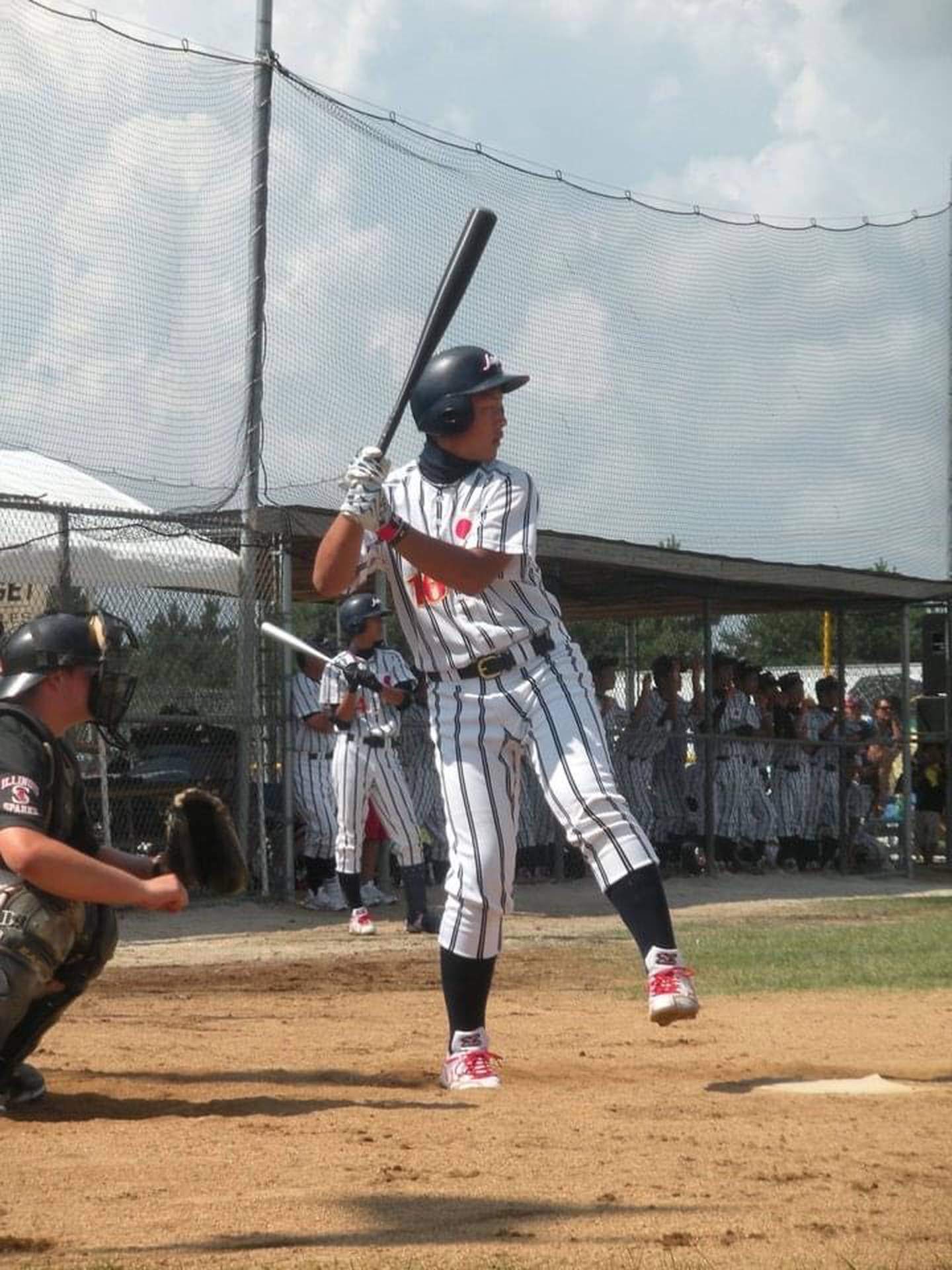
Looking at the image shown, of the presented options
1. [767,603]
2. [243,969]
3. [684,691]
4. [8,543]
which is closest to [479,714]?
[243,969]

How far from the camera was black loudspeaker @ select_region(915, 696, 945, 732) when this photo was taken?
19.9 metres

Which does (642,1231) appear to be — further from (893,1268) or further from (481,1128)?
(481,1128)

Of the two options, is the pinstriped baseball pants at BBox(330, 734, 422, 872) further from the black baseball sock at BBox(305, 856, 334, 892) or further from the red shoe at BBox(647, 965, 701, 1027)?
the red shoe at BBox(647, 965, 701, 1027)

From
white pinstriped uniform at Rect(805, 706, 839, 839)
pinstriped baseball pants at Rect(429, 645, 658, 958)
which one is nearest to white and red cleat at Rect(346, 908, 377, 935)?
pinstriped baseball pants at Rect(429, 645, 658, 958)

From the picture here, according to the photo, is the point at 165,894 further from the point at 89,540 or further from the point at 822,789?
the point at 822,789

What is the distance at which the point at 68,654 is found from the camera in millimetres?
4953

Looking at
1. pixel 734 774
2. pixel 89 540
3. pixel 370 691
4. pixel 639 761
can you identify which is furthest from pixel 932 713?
pixel 89 540

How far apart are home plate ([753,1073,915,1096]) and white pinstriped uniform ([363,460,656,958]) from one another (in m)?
0.78

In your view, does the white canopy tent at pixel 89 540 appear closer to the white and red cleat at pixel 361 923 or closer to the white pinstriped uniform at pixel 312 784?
the white pinstriped uniform at pixel 312 784

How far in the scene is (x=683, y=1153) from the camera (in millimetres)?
4164

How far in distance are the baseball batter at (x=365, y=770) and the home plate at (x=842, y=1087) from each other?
19.4 ft

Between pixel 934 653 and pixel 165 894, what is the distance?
53.4 ft

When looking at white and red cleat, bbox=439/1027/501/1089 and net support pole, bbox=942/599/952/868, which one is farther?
net support pole, bbox=942/599/952/868

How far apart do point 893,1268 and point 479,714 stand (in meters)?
2.39
